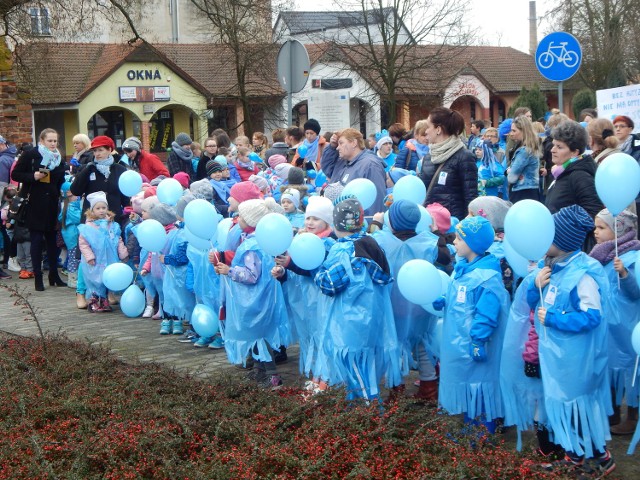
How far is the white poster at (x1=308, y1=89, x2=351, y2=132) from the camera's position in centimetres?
1617

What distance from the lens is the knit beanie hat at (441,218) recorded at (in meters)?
6.77

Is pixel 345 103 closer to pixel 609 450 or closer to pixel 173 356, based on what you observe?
pixel 173 356

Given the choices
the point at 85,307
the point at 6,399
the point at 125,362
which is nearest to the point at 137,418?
the point at 6,399

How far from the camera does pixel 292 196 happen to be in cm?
773

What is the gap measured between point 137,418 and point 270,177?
5.57 m

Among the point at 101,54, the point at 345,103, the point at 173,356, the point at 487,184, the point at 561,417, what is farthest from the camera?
the point at 101,54

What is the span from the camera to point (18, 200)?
42.0 ft

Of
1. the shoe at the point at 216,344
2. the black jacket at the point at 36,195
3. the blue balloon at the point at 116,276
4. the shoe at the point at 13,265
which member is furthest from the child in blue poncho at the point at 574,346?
the shoe at the point at 13,265

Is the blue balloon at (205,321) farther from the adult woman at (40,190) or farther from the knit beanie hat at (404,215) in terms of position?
the adult woman at (40,190)

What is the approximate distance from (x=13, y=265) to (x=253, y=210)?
8.43 meters

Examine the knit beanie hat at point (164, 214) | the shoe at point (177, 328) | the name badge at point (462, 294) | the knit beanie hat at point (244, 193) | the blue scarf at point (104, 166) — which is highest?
the blue scarf at point (104, 166)

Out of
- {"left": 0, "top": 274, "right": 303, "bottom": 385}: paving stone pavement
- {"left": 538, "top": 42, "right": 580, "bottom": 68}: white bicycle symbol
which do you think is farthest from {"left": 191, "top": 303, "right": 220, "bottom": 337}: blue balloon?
{"left": 538, "top": 42, "right": 580, "bottom": 68}: white bicycle symbol

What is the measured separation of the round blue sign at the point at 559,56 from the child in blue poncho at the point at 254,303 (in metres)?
4.74

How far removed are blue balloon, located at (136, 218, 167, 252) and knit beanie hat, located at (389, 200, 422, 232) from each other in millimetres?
3145
